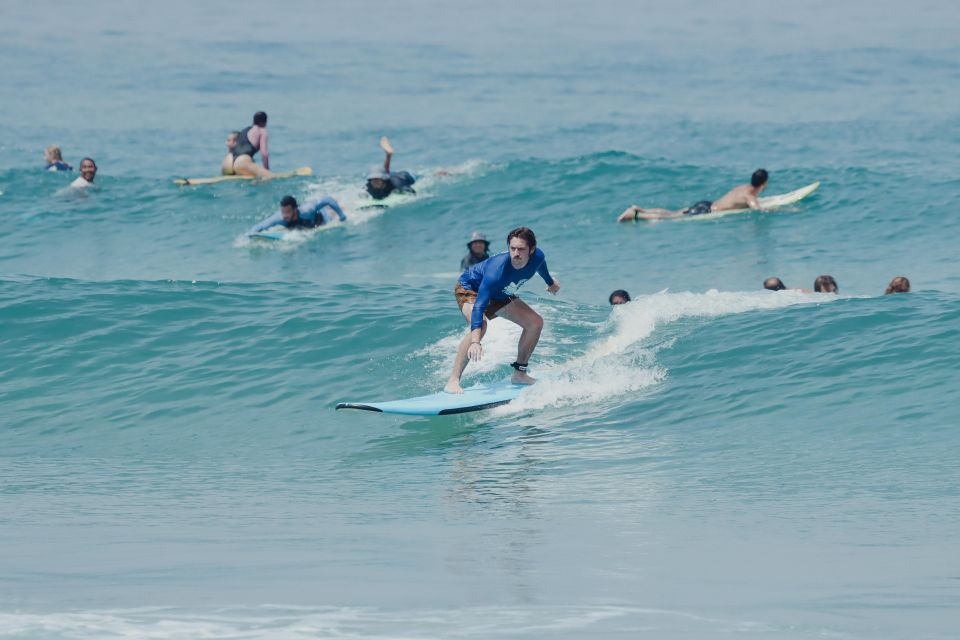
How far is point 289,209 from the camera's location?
25.9 meters

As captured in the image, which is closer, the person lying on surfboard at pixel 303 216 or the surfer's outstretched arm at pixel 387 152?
the person lying on surfboard at pixel 303 216

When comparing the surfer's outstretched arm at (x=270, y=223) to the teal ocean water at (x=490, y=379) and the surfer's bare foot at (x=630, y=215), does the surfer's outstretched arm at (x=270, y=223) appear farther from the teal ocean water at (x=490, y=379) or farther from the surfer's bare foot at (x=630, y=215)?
the surfer's bare foot at (x=630, y=215)

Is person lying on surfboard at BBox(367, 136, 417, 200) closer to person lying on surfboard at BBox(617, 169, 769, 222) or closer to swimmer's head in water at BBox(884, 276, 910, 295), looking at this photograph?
person lying on surfboard at BBox(617, 169, 769, 222)

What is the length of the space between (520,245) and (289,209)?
1453 cm

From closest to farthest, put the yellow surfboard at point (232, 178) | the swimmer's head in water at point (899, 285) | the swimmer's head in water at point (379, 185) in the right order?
the swimmer's head in water at point (899, 285)
the swimmer's head in water at point (379, 185)
the yellow surfboard at point (232, 178)

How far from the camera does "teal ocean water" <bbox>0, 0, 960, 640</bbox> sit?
6914 mm

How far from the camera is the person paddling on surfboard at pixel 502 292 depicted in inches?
479

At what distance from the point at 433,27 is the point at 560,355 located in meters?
53.5

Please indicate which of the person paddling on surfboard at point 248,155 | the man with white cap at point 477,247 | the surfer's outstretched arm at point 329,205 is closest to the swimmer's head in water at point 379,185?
the surfer's outstretched arm at point 329,205

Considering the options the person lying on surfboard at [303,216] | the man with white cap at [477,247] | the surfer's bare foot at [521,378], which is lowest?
the surfer's bare foot at [521,378]

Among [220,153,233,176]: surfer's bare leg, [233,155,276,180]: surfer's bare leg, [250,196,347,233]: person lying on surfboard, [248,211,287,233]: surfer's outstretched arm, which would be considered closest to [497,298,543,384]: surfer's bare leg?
[250,196,347,233]: person lying on surfboard

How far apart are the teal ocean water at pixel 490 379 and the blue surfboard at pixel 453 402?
235mm

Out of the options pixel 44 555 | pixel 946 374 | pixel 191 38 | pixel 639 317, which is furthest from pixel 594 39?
pixel 44 555

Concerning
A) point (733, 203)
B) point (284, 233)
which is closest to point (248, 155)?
point (284, 233)
